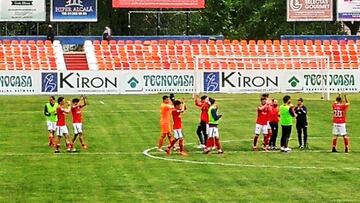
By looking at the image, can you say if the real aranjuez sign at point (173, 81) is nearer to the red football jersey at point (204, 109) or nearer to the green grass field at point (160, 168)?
the green grass field at point (160, 168)

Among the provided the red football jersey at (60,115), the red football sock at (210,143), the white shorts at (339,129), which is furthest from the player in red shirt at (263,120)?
the red football jersey at (60,115)

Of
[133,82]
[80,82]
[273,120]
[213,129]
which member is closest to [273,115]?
[273,120]

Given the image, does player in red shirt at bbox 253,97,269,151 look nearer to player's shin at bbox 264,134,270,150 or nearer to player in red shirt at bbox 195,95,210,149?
player's shin at bbox 264,134,270,150

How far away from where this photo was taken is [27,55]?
6488 centimetres

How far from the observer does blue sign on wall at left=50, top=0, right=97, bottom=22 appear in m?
68.7

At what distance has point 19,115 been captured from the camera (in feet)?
156

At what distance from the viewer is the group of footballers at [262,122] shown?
32656 millimetres

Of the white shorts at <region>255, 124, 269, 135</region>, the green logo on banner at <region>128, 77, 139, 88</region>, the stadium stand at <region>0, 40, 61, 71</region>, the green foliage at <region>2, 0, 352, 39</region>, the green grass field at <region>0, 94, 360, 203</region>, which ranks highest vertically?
the green foliage at <region>2, 0, 352, 39</region>

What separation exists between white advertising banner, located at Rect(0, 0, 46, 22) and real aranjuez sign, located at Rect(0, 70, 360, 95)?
9.20 metres

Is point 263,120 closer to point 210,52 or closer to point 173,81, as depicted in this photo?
point 173,81

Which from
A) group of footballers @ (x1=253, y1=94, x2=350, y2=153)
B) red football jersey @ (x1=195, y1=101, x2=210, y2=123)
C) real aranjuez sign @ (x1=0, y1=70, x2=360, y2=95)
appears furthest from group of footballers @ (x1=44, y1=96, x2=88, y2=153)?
real aranjuez sign @ (x1=0, y1=70, x2=360, y2=95)

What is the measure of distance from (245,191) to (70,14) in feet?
150

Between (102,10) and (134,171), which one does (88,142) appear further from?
(102,10)

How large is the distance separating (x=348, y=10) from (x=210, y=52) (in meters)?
11.0
